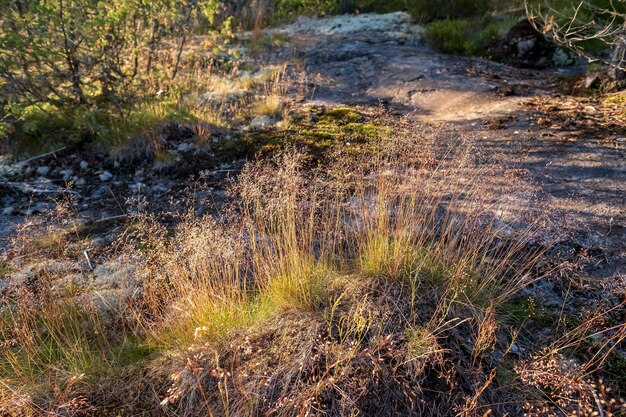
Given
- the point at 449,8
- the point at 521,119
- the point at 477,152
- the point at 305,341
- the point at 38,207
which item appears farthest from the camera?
the point at 449,8

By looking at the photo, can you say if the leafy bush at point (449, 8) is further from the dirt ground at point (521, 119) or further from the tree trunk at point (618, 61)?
the tree trunk at point (618, 61)

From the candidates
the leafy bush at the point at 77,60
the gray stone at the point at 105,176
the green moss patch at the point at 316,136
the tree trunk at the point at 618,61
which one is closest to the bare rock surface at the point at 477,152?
the gray stone at the point at 105,176

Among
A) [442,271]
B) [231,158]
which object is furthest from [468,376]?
[231,158]

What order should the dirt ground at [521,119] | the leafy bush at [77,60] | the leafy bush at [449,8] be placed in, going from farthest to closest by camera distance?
the leafy bush at [449,8], the leafy bush at [77,60], the dirt ground at [521,119]

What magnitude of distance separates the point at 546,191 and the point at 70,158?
5181mm

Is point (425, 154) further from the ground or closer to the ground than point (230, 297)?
further from the ground

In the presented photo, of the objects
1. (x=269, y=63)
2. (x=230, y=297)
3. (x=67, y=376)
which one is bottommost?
(x=67, y=376)

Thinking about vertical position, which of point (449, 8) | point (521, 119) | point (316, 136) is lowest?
point (316, 136)

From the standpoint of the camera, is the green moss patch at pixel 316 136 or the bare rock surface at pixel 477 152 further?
the green moss patch at pixel 316 136

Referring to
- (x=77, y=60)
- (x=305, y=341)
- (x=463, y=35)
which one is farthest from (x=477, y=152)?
(x=463, y=35)

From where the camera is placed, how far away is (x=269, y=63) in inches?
325

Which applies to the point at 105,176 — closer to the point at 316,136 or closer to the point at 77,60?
the point at 77,60

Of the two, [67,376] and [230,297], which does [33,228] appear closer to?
[67,376]

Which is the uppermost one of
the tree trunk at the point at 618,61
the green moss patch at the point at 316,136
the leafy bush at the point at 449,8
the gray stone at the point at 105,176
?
the leafy bush at the point at 449,8
